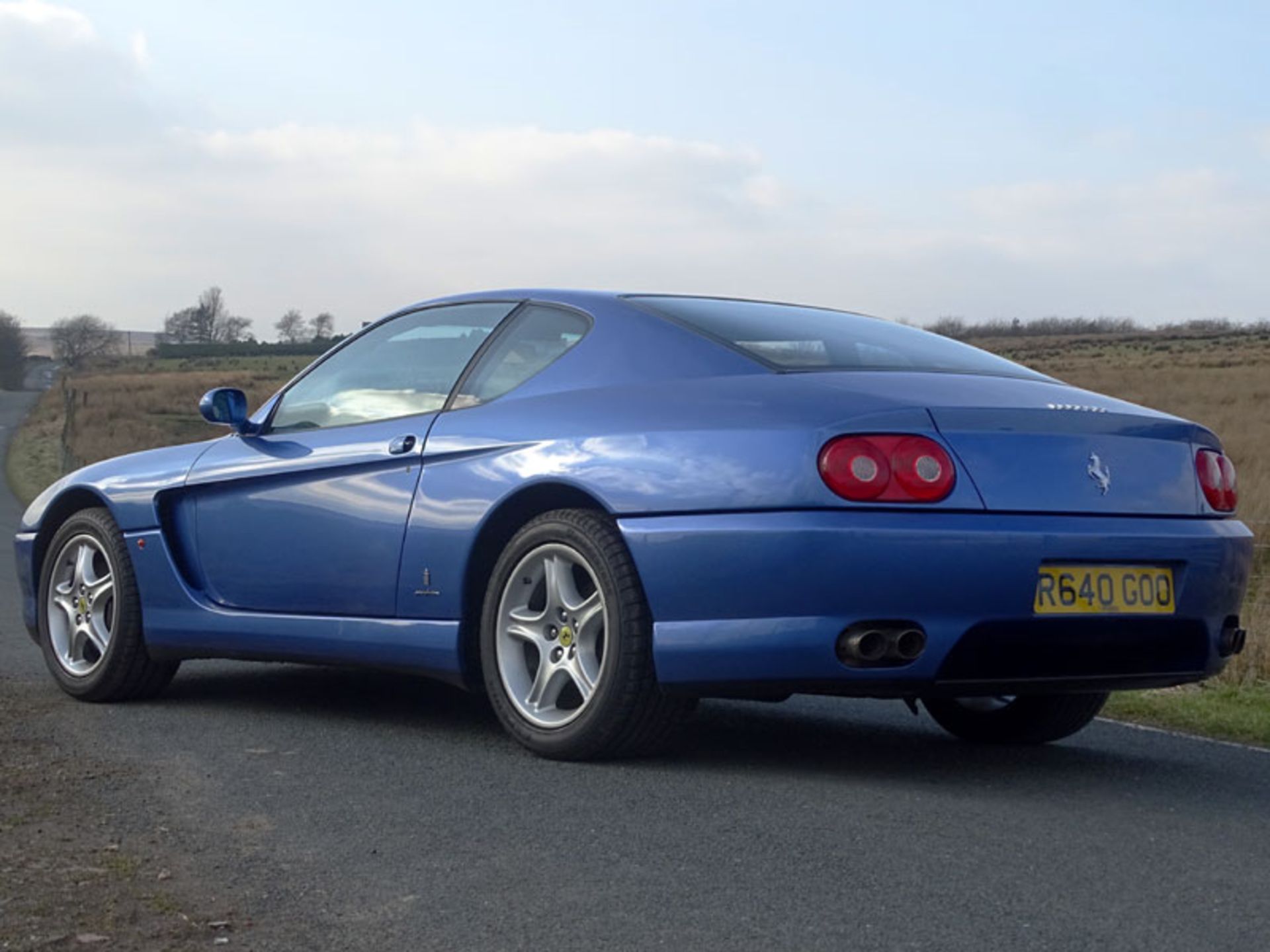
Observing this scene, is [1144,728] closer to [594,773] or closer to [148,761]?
[594,773]

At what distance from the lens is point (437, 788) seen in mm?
4668

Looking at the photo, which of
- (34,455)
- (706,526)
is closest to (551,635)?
(706,526)

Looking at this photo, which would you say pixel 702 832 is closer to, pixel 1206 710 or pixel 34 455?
pixel 1206 710

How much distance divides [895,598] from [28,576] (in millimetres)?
3715

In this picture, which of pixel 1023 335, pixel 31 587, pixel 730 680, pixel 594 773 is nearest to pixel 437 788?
pixel 594 773

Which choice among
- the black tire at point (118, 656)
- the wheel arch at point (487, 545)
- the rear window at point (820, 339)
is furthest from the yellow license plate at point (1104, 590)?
the black tire at point (118, 656)

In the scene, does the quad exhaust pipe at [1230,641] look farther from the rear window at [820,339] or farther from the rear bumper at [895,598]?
the rear window at [820,339]

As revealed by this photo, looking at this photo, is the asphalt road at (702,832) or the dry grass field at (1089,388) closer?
the asphalt road at (702,832)

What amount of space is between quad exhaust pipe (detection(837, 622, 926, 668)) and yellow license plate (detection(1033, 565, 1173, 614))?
0.31m

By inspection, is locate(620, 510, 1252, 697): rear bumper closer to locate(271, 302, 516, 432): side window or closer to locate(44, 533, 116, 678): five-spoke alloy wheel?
locate(271, 302, 516, 432): side window

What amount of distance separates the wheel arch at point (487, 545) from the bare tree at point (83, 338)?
128 m

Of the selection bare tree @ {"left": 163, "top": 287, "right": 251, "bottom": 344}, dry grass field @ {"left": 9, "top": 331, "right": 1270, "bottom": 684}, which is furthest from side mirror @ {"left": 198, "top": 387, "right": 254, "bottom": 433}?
bare tree @ {"left": 163, "top": 287, "right": 251, "bottom": 344}

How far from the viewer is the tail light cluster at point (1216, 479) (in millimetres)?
5074

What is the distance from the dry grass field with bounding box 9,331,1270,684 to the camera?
21.9m
